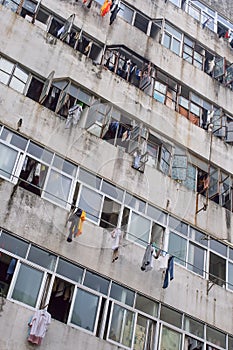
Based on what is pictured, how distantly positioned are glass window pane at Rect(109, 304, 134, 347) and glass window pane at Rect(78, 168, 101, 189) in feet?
8.99

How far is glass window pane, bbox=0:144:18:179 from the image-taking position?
997 cm

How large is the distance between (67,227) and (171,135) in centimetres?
469

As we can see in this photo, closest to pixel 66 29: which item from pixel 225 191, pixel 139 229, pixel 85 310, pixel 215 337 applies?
pixel 139 229

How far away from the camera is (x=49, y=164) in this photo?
10.6m

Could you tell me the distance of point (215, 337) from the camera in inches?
435

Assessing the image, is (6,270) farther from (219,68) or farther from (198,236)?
(219,68)

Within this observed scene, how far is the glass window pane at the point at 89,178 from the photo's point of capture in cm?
1092

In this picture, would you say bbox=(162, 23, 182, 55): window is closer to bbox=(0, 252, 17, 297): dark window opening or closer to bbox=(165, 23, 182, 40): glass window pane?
bbox=(165, 23, 182, 40): glass window pane

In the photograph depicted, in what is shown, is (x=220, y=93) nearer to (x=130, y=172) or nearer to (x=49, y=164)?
(x=130, y=172)

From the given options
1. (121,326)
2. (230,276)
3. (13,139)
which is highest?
(13,139)

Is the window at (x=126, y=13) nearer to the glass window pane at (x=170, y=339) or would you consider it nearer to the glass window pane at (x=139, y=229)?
the glass window pane at (x=139, y=229)

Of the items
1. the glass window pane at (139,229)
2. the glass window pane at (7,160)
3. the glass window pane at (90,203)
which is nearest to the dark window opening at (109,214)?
the glass window pane at (90,203)

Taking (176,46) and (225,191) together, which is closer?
(225,191)

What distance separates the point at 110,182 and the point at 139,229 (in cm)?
128
